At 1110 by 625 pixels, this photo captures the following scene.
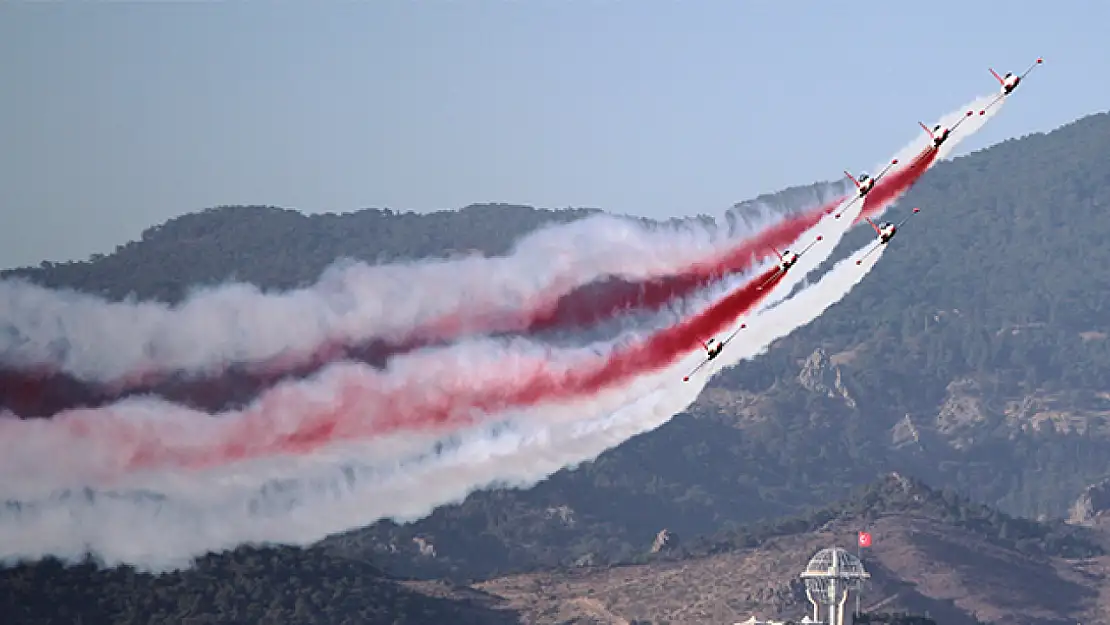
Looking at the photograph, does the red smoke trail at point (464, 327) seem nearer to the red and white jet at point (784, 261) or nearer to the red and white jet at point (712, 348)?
the red and white jet at point (784, 261)

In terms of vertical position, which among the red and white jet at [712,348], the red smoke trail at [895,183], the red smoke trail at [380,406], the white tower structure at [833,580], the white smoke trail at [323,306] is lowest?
the white tower structure at [833,580]

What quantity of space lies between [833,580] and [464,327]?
6234cm

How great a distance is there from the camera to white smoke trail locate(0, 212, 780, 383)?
120 metres

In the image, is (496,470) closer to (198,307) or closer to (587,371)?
(587,371)

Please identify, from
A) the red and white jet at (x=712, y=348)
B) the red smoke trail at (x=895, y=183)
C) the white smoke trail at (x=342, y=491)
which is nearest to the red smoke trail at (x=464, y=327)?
the red smoke trail at (x=895, y=183)

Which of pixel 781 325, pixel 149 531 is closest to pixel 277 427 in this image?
pixel 149 531

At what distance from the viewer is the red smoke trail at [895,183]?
390ft

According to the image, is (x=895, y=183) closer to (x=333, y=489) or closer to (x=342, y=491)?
(x=342, y=491)

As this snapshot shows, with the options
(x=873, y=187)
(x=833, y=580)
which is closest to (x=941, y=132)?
A: (x=873, y=187)

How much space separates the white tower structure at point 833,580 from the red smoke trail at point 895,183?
60624mm

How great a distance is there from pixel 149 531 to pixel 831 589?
68.5 metres

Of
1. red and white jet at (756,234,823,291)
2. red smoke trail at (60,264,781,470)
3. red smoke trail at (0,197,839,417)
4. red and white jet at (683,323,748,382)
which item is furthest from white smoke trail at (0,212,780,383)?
red and white jet at (683,323,748,382)

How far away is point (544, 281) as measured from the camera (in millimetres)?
130375

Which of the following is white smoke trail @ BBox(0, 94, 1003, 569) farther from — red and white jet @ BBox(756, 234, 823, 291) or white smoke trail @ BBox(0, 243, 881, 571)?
red and white jet @ BBox(756, 234, 823, 291)
